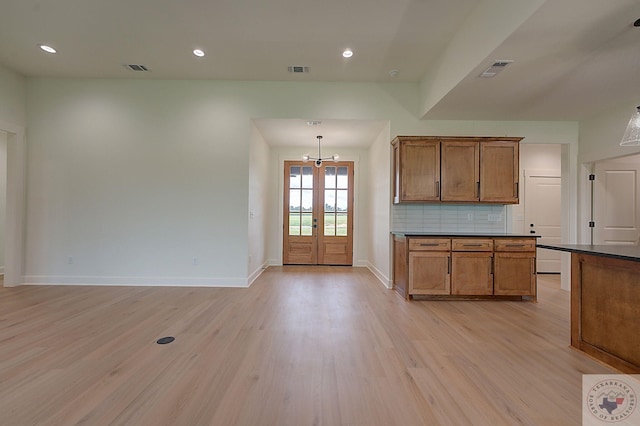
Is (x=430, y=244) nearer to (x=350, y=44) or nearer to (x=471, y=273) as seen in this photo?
(x=471, y=273)

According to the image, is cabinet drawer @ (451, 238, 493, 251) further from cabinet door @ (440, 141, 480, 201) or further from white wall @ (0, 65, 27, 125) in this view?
white wall @ (0, 65, 27, 125)

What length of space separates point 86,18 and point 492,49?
167 inches

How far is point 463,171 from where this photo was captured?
4.29 m

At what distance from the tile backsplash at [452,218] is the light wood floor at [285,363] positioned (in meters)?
1.23

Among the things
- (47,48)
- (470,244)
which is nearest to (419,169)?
(470,244)

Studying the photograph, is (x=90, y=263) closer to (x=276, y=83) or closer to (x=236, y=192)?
(x=236, y=192)

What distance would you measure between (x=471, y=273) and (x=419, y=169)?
5.25 ft

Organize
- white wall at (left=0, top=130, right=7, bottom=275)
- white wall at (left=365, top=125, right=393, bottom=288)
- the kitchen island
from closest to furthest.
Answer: the kitchen island
white wall at (left=365, top=125, right=393, bottom=288)
white wall at (left=0, top=130, right=7, bottom=275)

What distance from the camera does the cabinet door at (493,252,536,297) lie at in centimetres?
399

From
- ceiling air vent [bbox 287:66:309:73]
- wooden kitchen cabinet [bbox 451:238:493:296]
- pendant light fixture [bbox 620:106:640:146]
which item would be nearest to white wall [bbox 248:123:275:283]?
ceiling air vent [bbox 287:66:309:73]

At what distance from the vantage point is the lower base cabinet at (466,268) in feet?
13.1

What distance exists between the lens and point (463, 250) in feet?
13.1

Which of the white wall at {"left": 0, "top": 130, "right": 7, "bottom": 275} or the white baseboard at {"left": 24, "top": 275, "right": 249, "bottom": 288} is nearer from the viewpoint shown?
the white baseboard at {"left": 24, "top": 275, "right": 249, "bottom": 288}

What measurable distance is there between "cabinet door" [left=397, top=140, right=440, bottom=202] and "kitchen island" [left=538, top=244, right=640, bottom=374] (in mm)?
1997
